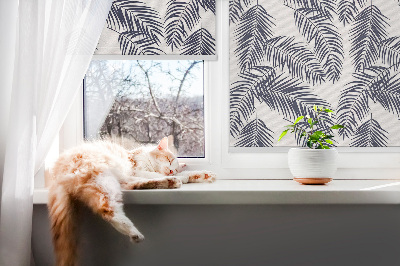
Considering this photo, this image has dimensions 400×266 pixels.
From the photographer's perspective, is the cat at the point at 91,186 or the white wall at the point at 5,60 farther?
the white wall at the point at 5,60

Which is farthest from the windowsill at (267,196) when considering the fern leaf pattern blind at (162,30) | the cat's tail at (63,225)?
the fern leaf pattern blind at (162,30)

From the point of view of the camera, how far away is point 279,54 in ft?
5.41

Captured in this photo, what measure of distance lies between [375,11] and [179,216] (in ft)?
3.99

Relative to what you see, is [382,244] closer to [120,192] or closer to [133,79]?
[120,192]

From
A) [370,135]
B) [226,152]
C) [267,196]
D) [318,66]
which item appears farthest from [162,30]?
[370,135]

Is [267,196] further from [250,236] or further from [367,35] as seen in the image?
[367,35]

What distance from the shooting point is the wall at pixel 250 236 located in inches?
53.4

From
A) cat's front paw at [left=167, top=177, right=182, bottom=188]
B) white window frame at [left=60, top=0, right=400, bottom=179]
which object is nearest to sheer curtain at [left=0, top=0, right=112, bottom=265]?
white window frame at [left=60, top=0, right=400, bottom=179]

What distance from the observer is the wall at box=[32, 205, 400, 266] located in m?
1.36

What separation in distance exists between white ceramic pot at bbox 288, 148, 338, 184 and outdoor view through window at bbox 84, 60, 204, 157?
1.51 feet

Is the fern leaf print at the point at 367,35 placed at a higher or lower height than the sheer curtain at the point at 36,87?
higher

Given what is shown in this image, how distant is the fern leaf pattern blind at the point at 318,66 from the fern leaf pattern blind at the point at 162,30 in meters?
0.12

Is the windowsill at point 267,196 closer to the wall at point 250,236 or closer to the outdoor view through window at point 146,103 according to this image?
the wall at point 250,236

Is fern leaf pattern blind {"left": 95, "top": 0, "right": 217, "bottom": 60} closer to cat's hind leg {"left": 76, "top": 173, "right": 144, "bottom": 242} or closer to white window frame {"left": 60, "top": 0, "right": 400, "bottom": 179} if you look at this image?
white window frame {"left": 60, "top": 0, "right": 400, "bottom": 179}
